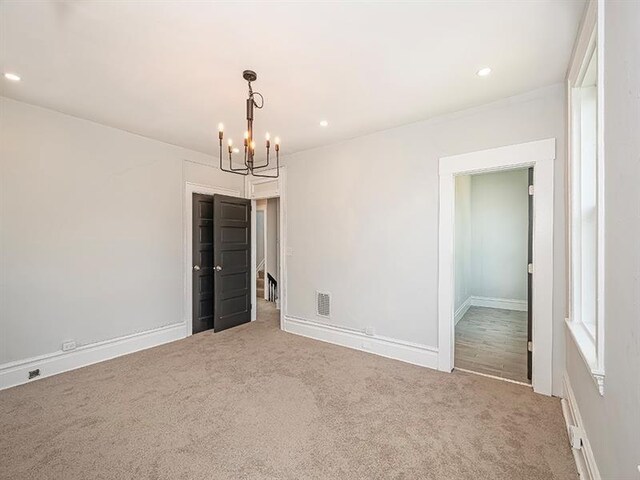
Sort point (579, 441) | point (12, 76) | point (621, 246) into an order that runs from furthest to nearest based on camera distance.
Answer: point (12, 76), point (579, 441), point (621, 246)

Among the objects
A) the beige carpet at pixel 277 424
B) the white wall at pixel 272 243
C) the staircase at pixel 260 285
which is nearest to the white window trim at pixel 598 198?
the beige carpet at pixel 277 424

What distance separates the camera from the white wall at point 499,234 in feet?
18.0

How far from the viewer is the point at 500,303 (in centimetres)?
563

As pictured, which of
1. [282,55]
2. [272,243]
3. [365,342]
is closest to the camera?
[282,55]

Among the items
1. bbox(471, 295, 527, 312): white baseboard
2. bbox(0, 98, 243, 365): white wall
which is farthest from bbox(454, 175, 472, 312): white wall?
bbox(0, 98, 243, 365): white wall

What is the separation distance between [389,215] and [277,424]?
7.92ft

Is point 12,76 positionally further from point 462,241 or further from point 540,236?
point 462,241

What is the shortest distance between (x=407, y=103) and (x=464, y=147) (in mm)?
A: 760

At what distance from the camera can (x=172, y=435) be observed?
2.02 metres

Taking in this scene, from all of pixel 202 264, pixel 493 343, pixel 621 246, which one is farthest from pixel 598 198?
pixel 202 264

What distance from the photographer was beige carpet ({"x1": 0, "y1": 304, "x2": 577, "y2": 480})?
173 centimetres

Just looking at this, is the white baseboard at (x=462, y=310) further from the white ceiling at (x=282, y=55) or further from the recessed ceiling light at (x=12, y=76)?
the recessed ceiling light at (x=12, y=76)

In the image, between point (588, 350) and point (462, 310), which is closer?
point (588, 350)

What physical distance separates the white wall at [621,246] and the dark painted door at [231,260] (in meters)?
4.17
